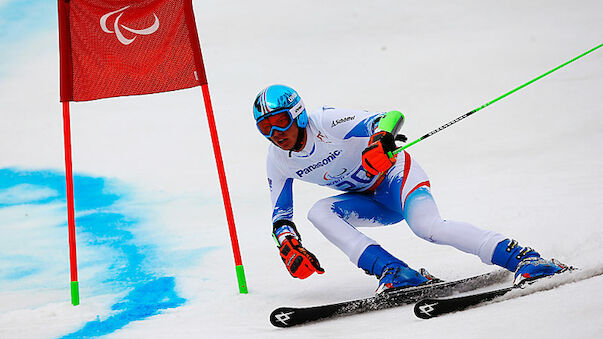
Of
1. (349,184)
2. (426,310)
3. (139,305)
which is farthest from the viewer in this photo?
(139,305)

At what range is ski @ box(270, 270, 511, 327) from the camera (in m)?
3.37

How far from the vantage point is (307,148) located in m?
3.81

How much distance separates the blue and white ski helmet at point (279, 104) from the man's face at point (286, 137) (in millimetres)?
43

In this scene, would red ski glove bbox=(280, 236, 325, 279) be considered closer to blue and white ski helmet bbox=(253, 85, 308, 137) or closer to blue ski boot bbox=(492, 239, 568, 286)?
blue and white ski helmet bbox=(253, 85, 308, 137)

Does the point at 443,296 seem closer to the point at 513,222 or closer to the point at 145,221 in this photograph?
the point at 513,222

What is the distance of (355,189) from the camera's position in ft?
13.5

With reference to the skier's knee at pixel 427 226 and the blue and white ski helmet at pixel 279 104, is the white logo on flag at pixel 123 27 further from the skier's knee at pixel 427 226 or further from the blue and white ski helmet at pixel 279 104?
the skier's knee at pixel 427 226

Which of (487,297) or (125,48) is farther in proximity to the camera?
(125,48)

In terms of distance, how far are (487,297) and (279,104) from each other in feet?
4.54

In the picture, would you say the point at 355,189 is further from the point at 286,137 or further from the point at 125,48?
the point at 125,48

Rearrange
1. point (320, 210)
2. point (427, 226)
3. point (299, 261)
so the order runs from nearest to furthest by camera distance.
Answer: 1. point (427, 226)
2. point (299, 261)
3. point (320, 210)

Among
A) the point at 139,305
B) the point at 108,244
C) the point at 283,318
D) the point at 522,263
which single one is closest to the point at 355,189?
the point at 283,318

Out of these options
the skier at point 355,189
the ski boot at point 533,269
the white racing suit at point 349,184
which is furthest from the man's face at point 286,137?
the ski boot at point 533,269

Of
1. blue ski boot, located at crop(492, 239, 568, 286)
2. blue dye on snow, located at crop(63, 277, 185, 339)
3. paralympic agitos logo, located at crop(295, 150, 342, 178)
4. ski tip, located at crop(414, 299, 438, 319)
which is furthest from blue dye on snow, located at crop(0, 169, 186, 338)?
blue ski boot, located at crop(492, 239, 568, 286)
